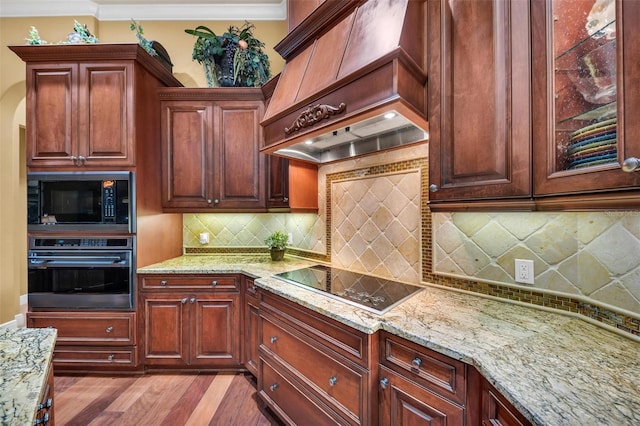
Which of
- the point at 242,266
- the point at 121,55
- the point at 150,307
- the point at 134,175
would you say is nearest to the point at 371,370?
the point at 242,266

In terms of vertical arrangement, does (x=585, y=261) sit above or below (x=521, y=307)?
above

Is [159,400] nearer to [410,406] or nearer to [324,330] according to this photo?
[324,330]

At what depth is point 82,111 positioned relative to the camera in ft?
6.86

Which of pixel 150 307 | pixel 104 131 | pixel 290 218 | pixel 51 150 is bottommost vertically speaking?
pixel 150 307

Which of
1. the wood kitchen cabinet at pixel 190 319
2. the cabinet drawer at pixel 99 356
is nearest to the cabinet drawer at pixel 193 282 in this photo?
the wood kitchen cabinet at pixel 190 319

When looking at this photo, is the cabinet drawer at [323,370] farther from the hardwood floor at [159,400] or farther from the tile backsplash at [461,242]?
the tile backsplash at [461,242]

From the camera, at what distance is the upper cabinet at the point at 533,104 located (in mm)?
711

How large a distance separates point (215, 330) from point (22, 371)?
1.46 meters

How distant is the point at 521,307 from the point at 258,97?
7.94 feet

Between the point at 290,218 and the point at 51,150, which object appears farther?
the point at 290,218

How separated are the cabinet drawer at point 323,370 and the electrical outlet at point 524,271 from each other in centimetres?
90

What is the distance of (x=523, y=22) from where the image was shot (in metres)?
0.95

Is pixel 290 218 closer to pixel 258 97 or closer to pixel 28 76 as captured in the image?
pixel 258 97

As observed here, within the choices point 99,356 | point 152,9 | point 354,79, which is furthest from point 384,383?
point 152,9
